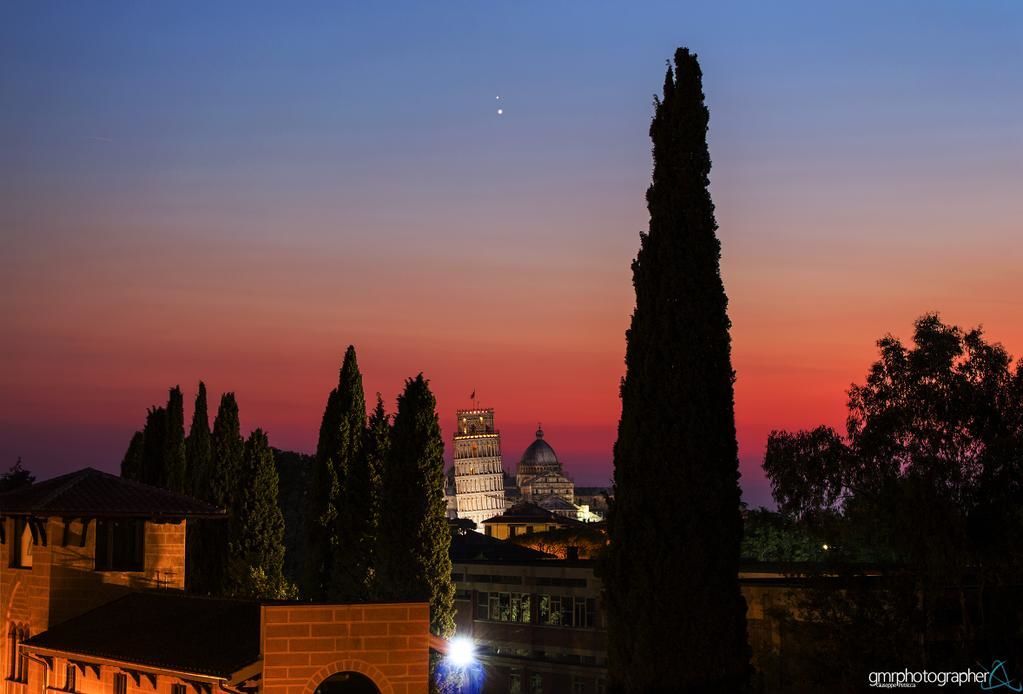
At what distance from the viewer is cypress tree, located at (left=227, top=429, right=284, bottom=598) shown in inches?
1890

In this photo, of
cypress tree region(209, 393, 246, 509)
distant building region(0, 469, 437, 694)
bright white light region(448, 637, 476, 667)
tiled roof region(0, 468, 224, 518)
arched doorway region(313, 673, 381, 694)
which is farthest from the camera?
cypress tree region(209, 393, 246, 509)

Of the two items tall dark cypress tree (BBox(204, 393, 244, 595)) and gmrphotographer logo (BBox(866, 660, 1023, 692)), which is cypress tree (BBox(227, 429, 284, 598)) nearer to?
tall dark cypress tree (BBox(204, 393, 244, 595))

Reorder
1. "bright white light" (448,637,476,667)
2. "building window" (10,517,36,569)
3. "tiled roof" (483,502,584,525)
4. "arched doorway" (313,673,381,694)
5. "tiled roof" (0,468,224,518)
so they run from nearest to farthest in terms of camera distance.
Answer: "bright white light" (448,637,476,667) < "arched doorway" (313,673,381,694) < "tiled roof" (0,468,224,518) < "building window" (10,517,36,569) < "tiled roof" (483,502,584,525)

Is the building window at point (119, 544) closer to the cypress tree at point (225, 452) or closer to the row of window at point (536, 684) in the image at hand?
the cypress tree at point (225, 452)

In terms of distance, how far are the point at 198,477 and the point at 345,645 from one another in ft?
104

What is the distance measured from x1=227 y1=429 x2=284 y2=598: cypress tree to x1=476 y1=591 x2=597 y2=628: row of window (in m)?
13.0

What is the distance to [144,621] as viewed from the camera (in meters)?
28.3

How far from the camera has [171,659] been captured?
24359 mm

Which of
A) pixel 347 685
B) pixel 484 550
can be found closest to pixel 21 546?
pixel 347 685

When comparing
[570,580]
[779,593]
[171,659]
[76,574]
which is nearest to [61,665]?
[76,574]

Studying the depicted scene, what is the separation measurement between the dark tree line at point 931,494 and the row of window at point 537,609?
24528 mm

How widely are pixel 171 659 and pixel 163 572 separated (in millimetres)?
8924

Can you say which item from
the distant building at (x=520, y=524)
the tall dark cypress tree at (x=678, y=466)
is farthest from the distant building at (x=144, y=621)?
the distant building at (x=520, y=524)

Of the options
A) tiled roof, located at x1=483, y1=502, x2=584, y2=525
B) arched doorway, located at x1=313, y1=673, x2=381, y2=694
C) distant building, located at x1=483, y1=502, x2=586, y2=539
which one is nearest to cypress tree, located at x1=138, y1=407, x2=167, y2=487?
arched doorway, located at x1=313, y1=673, x2=381, y2=694
